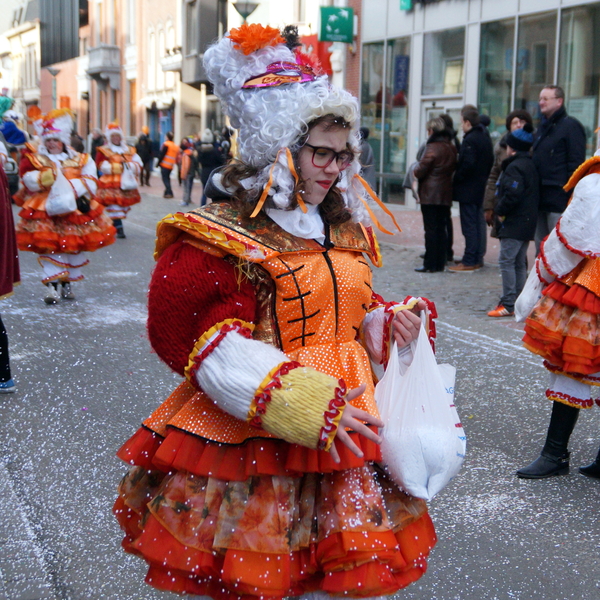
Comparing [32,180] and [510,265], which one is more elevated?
[32,180]

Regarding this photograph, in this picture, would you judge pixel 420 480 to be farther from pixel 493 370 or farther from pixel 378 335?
pixel 493 370

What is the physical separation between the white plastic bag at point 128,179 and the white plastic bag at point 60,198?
12.7ft

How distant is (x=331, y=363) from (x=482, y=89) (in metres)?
15.3

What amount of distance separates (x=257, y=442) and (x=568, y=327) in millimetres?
2246

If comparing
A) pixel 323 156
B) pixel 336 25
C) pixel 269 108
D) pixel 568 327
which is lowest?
pixel 568 327

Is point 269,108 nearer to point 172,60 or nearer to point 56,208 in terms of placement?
point 56,208

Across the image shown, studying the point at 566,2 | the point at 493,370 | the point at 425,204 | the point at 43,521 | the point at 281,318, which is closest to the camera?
the point at 281,318

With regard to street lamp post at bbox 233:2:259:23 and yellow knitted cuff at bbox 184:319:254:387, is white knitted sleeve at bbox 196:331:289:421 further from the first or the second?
street lamp post at bbox 233:2:259:23

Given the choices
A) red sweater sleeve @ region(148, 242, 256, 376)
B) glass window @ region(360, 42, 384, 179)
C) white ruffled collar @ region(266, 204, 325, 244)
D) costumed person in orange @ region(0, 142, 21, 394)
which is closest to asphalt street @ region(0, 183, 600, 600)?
costumed person in orange @ region(0, 142, 21, 394)

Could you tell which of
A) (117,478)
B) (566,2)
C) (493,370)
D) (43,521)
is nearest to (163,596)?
(43,521)

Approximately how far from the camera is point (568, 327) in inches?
150

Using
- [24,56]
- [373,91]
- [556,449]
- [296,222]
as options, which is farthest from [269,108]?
[24,56]

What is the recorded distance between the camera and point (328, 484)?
6.72ft

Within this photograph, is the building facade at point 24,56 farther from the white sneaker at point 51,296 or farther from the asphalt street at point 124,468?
the asphalt street at point 124,468
